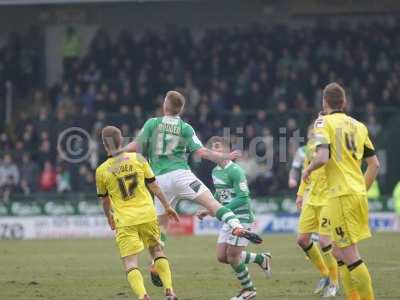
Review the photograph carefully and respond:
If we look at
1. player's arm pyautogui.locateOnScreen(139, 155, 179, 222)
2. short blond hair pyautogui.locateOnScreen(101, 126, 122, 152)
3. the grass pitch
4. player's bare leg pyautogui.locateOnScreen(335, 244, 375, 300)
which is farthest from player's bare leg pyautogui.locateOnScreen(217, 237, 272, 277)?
player's bare leg pyautogui.locateOnScreen(335, 244, 375, 300)

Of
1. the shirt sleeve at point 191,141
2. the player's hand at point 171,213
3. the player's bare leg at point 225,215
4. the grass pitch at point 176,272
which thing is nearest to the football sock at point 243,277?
the grass pitch at point 176,272

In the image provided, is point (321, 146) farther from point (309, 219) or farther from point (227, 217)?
point (309, 219)

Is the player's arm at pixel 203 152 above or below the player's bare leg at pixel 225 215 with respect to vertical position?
above

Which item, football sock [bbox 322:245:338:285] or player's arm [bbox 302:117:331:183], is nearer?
player's arm [bbox 302:117:331:183]

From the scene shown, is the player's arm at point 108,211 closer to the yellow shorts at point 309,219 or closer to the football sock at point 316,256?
the yellow shorts at point 309,219

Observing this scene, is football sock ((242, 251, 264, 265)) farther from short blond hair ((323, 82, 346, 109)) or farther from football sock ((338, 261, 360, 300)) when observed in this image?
short blond hair ((323, 82, 346, 109))

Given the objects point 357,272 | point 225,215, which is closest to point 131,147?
point 225,215

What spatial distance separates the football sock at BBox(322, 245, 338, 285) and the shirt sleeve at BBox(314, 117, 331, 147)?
3736 millimetres

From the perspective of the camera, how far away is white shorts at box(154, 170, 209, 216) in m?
13.2

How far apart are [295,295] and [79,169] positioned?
59.5 ft

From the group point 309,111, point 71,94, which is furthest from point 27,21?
point 309,111

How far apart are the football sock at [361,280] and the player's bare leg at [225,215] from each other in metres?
1.84

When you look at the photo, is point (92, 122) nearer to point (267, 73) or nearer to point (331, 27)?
point (267, 73)

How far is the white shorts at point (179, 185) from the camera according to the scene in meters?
13.2
